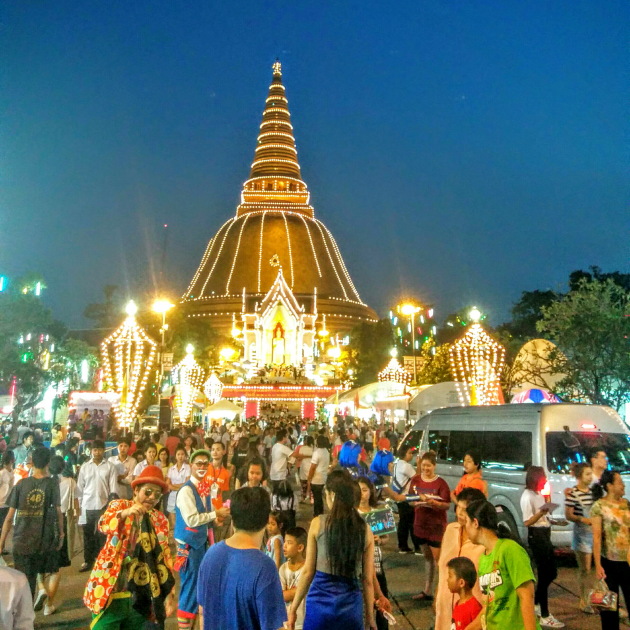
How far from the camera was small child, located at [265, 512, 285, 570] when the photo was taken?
16.6 ft

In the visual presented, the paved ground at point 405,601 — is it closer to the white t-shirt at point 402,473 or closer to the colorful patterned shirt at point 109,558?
the white t-shirt at point 402,473

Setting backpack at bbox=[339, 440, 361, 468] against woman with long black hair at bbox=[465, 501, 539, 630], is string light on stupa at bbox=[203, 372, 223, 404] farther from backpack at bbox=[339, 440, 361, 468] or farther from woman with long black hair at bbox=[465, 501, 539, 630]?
woman with long black hair at bbox=[465, 501, 539, 630]

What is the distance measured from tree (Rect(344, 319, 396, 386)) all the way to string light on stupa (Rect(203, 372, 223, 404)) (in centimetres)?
1075

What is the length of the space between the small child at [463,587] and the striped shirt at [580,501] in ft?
10.1

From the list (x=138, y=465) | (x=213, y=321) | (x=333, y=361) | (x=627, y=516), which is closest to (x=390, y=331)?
(x=333, y=361)

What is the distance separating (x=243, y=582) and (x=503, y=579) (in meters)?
1.42

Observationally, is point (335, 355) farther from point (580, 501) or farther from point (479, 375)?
point (580, 501)

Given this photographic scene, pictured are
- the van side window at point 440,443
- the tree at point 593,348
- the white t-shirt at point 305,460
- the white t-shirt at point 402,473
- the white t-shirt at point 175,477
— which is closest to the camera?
the white t-shirt at point 175,477

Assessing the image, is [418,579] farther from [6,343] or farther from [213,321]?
[213,321]

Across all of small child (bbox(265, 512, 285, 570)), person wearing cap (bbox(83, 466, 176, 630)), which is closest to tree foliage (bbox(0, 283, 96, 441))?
small child (bbox(265, 512, 285, 570))

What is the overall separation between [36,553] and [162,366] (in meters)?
21.3

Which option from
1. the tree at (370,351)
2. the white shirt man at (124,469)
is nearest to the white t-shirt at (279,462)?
the white shirt man at (124,469)

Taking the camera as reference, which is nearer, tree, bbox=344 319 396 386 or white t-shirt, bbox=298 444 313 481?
white t-shirt, bbox=298 444 313 481

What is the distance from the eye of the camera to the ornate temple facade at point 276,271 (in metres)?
57.5
